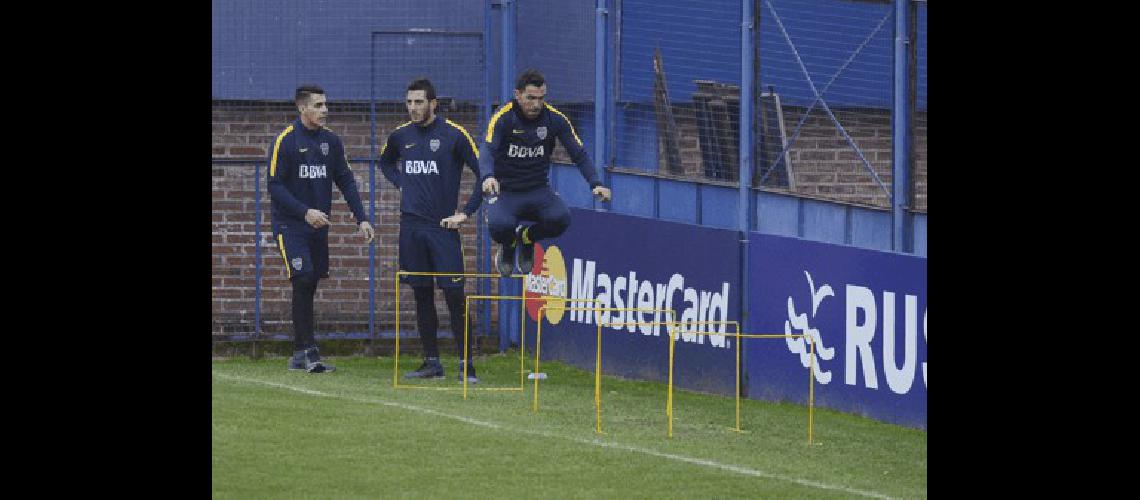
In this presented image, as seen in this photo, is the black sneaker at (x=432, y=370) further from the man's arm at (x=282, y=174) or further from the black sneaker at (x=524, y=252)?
the man's arm at (x=282, y=174)

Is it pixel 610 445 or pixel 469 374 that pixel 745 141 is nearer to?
pixel 469 374

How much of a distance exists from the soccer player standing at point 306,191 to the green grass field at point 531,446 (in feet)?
2.94

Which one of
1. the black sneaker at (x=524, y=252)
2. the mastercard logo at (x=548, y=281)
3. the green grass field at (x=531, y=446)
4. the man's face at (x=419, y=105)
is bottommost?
the green grass field at (x=531, y=446)

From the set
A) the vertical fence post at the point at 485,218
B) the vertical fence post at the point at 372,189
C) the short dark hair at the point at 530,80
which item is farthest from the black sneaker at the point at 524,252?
the vertical fence post at the point at 372,189

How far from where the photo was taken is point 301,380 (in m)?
18.5

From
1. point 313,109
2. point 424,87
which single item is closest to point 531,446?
point 424,87

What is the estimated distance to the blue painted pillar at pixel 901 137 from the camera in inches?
650

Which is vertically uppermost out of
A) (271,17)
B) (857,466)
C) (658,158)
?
(271,17)

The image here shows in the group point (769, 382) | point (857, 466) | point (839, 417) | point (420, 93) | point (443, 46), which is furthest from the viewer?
point (443, 46)

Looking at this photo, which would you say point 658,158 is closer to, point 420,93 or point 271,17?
point 420,93

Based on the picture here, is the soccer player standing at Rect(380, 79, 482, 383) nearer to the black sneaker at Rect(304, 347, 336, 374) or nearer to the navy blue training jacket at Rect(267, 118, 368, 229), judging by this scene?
the navy blue training jacket at Rect(267, 118, 368, 229)

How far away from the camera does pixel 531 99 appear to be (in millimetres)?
17734
